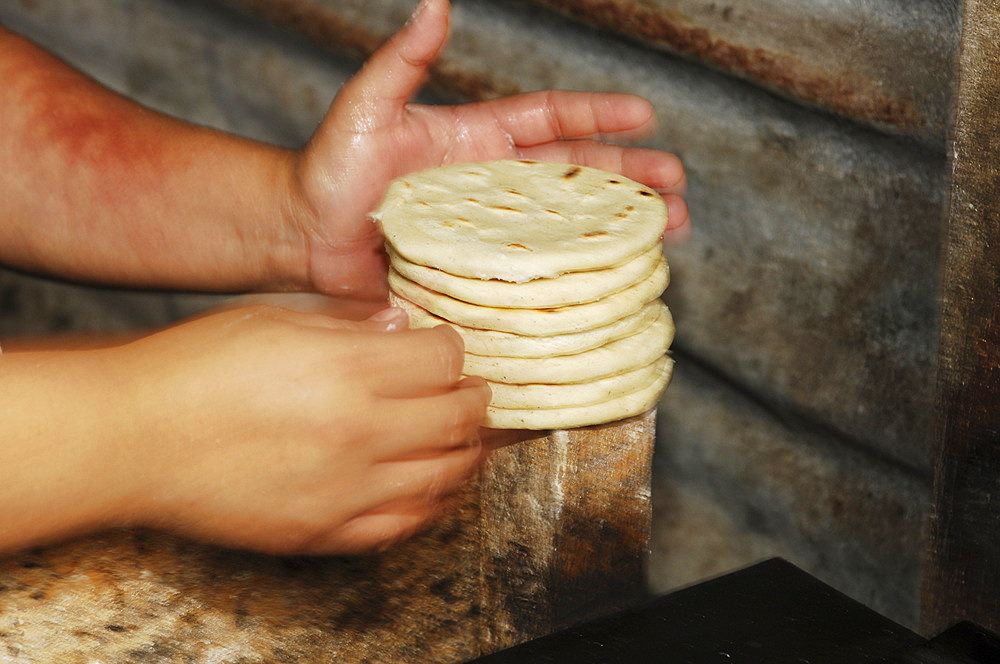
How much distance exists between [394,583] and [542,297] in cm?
48

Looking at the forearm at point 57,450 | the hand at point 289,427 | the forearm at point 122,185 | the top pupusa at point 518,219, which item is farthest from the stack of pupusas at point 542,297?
the forearm at point 122,185

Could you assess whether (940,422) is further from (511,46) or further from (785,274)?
(511,46)

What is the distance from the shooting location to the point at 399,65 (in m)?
1.82

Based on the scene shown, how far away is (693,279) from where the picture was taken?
262 cm

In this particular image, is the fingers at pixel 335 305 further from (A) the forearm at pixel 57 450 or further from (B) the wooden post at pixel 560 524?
(A) the forearm at pixel 57 450

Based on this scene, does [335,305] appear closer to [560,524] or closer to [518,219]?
[518,219]

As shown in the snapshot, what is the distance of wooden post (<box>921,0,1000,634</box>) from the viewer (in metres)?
1.24

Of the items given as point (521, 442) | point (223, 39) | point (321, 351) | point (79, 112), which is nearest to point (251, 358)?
point (321, 351)

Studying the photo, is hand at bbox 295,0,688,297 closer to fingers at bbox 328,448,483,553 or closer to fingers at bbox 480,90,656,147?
fingers at bbox 480,90,656,147

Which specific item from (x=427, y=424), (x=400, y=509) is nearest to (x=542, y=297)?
(x=427, y=424)

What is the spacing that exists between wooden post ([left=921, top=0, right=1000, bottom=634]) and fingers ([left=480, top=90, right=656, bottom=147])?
782mm

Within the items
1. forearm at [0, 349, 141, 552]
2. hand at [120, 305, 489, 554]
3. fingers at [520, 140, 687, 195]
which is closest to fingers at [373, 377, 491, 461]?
hand at [120, 305, 489, 554]

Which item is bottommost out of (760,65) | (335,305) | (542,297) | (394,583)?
(394,583)

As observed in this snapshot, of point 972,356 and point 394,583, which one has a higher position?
point 972,356
